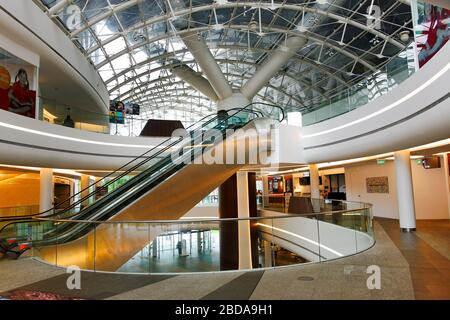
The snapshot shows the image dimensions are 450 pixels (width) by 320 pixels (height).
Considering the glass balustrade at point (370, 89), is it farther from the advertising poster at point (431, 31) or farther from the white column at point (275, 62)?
the white column at point (275, 62)

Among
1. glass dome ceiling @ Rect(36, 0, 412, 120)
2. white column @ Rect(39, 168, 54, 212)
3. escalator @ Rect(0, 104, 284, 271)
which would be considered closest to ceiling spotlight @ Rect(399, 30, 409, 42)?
glass dome ceiling @ Rect(36, 0, 412, 120)

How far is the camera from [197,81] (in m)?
26.4

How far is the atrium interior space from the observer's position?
5594 mm

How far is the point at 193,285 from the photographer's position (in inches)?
201

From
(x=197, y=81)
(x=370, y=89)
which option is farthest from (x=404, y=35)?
(x=197, y=81)

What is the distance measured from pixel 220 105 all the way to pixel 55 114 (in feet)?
43.7

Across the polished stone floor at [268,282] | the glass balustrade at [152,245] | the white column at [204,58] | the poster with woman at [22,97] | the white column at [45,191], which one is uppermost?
the white column at [204,58]

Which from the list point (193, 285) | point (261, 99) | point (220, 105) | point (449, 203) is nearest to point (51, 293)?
point (193, 285)

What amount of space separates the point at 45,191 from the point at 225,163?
8.30 metres

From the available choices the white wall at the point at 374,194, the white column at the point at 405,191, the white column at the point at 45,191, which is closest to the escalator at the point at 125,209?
the white column at the point at 45,191

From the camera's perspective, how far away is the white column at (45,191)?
1345 centimetres

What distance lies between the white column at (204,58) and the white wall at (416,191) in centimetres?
1066

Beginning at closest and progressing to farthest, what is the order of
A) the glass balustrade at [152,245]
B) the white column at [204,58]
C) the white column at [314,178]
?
the glass balustrade at [152,245]
the white column at [314,178]
the white column at [204,58]

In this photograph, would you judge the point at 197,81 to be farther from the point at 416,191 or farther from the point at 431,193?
the point at 431,193
